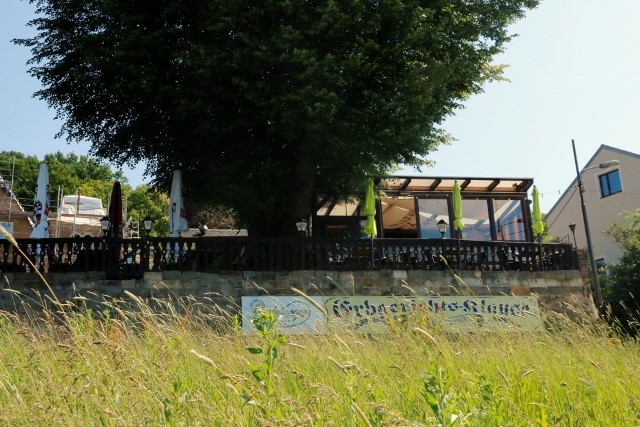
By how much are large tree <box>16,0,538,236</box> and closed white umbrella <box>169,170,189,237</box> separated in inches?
39.1

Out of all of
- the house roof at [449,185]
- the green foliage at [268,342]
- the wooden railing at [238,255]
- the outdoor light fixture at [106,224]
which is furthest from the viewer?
the house roof at [449,185]

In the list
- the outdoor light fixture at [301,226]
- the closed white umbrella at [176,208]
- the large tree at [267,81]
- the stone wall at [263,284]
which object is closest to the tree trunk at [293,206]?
the large tree at [267,81]

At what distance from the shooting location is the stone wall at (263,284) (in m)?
16.0

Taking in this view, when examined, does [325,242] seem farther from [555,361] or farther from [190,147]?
[555,361]

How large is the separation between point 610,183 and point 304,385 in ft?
121

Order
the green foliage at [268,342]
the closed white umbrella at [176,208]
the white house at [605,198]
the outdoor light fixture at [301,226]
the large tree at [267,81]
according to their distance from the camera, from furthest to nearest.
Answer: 1. the white house at [605,198]
2. the closed white umbrella at [176,208]
3. the outdoor light fixture at [301,226]
4. the large tree at [267,81]
5. the green foliage at [268,342]

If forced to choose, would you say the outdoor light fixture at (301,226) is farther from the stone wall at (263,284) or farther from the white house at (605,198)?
the white house at (605,198)

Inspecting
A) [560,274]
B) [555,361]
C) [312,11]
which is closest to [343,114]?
[312,11]

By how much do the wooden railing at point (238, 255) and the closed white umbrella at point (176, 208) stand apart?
1187mm

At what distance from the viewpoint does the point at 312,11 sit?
52.6 feet

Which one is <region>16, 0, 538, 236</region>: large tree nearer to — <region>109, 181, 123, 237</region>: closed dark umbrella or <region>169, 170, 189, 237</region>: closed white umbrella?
<region>169, 170, 189, 237</region>: closed white umbrella

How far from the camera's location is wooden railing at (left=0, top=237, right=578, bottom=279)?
53.6 ft

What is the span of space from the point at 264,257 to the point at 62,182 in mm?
43630

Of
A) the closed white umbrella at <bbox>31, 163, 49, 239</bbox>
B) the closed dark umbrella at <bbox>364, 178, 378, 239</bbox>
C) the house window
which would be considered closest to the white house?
the house window
